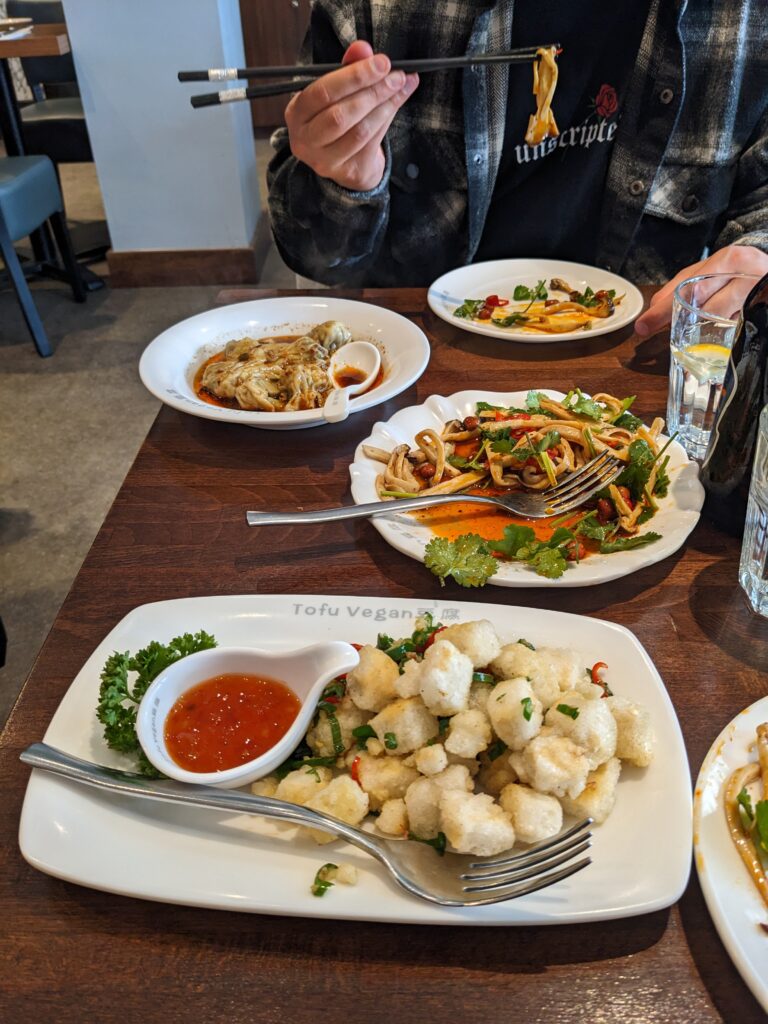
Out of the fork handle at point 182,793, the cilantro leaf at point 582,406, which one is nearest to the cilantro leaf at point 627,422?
the cilantro leaf at point 582,406

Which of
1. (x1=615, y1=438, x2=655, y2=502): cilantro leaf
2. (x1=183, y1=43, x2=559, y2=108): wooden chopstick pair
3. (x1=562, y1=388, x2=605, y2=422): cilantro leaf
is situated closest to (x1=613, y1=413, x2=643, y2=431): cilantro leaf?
(x1=562, y1=388, x2=605, y2=422): cilantro leaf

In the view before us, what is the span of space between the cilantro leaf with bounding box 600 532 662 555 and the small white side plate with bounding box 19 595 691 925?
242 millimetres

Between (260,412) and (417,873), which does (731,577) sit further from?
(260,412)

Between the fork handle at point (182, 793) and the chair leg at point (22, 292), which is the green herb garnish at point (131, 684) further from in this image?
the chair leg at point (22, 292)

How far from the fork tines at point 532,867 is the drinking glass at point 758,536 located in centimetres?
52

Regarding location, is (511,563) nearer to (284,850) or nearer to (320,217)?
(284,850)

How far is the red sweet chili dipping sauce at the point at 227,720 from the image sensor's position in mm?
862

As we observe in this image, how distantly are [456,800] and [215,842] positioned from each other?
0.24m

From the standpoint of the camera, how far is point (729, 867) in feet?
2.43

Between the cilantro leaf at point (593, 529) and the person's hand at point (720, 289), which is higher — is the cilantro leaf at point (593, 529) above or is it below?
below

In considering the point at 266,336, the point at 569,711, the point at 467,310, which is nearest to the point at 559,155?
the point at 467,310

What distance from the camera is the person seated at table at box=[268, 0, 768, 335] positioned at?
191cm

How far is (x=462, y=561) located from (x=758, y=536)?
0.41 metres

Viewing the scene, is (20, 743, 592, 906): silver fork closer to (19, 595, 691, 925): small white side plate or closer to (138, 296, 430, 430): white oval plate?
(19, 595, 691, 925): small white side plate
